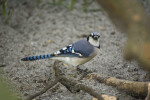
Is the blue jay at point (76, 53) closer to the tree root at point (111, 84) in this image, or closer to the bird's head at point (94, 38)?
the bird's head at point (94, 38)

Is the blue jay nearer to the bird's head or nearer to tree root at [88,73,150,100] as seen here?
the bird's head

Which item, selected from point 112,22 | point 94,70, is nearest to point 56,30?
point 112,22

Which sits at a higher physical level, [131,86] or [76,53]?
[76,53]

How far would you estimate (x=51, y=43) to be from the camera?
13.3ft

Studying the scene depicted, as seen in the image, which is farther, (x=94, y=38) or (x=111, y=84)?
(x=94, y=38)

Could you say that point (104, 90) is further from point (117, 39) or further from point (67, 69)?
point (117, 39)

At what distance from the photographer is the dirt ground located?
2717mm

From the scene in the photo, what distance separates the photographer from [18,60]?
11.4ft

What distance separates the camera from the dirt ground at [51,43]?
2.72m

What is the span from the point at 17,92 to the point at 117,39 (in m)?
2.25

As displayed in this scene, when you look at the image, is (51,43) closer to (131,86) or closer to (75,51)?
(75,51)

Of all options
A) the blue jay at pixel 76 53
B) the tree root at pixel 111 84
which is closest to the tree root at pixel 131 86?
the tree root at pixel 111 84

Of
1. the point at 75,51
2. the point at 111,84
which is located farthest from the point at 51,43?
the point at 111,84

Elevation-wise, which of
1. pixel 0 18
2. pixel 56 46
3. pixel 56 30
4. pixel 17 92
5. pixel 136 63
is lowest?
pixel 17 92
